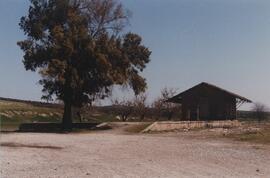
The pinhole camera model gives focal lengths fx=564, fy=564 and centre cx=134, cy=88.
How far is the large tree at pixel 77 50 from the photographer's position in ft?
155

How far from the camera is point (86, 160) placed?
20.3m

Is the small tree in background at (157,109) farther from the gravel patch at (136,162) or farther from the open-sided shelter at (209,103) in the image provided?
the gravel patch at (136,162)

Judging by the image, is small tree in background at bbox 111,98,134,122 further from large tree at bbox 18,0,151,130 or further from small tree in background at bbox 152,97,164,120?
large tree at bbox 18,0,151,130

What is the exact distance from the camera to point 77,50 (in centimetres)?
4772

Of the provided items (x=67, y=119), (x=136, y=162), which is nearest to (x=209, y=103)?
(x=67, y=119)

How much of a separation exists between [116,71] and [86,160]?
29.5 meters

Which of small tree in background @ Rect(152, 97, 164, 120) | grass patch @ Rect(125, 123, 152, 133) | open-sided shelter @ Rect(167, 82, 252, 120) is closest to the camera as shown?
grass patch @ Rect(125, 123, 152, 133)

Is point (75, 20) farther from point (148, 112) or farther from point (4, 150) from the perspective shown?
point (148, 112)

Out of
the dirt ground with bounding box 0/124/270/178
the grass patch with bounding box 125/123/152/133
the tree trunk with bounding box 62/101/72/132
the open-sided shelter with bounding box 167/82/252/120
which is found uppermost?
the open-sided shelter with bounding box 167/82/252/120

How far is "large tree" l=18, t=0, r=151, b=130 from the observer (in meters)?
47.1

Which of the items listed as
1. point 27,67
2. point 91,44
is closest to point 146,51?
point 91,44

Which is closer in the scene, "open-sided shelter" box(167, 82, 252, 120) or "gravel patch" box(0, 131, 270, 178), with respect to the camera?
"gravel patch" box(0, 131, 270, 178)

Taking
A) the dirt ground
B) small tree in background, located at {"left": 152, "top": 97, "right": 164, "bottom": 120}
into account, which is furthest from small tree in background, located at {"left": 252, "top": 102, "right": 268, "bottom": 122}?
the dirt ground

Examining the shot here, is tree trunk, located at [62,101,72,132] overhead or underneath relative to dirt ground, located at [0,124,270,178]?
overhead
